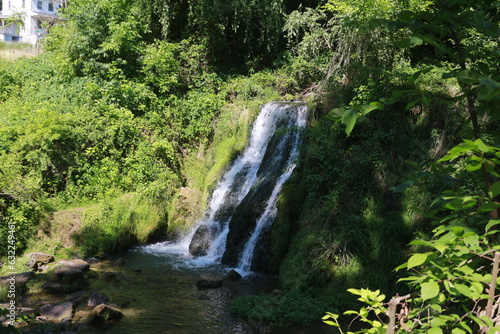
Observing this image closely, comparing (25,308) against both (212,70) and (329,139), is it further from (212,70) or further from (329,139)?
(212,70)

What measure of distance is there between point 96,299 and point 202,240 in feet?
11.4

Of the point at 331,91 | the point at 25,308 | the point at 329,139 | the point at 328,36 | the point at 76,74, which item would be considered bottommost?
the point at 25,308

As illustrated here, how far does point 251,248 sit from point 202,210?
2568 mm

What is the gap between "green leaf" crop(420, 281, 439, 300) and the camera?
1193 mm

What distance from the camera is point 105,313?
6.30 m

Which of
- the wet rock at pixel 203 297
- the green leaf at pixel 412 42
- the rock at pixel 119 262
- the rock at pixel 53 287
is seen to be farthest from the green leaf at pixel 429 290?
the rock at pixel 119 262

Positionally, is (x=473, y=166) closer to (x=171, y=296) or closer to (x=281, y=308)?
(x=281, y=308)

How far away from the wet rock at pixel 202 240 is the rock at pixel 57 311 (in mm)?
3639

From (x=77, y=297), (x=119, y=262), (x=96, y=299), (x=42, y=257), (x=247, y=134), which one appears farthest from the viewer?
(x=247, y=134)

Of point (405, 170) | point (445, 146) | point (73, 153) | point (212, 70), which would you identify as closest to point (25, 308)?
point (73, 153)

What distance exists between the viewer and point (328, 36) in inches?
532

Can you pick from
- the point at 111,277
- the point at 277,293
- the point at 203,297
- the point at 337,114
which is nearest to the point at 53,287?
the point at 111,277

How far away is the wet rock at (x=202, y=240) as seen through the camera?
9.73 m

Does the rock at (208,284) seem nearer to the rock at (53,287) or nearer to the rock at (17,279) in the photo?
the rock at (53,287)
